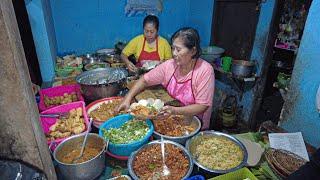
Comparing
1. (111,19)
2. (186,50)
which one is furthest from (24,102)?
(111,19)

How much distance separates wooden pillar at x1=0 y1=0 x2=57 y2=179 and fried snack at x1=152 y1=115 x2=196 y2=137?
0.91 meters

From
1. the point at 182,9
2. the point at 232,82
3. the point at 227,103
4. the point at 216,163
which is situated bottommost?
the point at 227,103

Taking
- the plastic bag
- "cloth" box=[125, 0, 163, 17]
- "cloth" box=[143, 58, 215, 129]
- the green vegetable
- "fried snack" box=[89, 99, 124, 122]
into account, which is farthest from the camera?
"cloth" box=[125, 0, 163, 17]

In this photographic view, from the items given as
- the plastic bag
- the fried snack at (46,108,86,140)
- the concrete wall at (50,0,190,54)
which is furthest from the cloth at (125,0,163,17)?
the plastic bag

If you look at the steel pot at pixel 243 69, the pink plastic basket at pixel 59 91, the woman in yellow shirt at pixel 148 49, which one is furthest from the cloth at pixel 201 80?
the steel pot at pixel 243 69

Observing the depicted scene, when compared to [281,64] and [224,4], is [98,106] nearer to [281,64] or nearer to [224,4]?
[224,4]

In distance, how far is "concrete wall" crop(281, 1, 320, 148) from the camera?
2.28 m

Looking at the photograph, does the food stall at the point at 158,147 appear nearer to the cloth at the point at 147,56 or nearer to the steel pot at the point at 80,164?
the steel pot at the point at 80,164

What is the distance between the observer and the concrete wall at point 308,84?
2.28m

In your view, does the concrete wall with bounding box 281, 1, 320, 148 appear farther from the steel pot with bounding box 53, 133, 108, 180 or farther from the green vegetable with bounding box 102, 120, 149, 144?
the steel pot with bounding box 53, 133, 108, 180

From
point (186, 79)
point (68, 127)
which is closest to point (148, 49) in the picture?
point (186, 79)

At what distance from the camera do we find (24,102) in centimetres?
121

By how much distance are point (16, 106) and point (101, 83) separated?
1.24 meters

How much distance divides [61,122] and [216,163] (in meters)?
1.41
